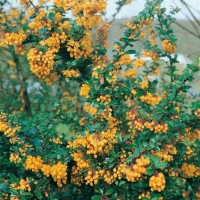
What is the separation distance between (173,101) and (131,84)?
1.11ft

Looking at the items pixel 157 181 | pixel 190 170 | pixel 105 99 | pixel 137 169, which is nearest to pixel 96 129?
pixel 105 99

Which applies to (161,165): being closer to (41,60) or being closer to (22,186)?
(22,186)

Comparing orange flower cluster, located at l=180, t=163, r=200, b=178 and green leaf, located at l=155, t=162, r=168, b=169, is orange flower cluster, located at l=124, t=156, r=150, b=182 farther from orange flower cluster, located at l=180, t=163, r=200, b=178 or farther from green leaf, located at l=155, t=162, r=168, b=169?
orange flower cluster, located at l=180, t=163, r=200, b=178

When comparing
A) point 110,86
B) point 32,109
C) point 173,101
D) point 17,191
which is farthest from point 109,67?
point 32,109

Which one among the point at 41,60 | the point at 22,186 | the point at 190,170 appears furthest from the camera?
the point at 190,170

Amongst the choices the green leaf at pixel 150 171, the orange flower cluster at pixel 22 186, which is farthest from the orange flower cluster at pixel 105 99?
the orange flower cluster at pixel 22 186

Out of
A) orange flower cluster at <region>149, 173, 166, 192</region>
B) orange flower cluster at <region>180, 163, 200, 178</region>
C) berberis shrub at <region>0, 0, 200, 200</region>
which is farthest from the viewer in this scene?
orange flower cluster at <region>180, 163, 200, 178</region>

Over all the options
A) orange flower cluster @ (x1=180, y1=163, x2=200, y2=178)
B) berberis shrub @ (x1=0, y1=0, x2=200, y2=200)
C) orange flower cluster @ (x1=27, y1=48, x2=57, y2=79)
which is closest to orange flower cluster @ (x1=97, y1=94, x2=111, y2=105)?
berberis shrub @ (x1=0, y1=0, x2=200, y2=200)

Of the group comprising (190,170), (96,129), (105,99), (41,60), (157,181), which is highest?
(41,60)

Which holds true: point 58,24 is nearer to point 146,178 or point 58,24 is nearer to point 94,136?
point 94,136

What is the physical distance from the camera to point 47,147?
242 cm

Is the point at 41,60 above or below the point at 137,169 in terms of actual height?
above

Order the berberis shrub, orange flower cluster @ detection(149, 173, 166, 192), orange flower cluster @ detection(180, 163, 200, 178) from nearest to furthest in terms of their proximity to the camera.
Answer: orange flower cluster @ detection(149, 173, 166, 192), the berberis shrub, orange flower cluster @ detection(180, 163, 200, 178)

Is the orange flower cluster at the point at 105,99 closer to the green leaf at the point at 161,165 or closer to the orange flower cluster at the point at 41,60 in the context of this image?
the orange flower cluster at the point at 41,60
